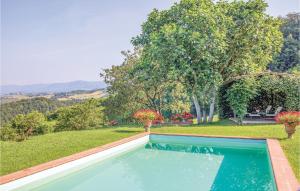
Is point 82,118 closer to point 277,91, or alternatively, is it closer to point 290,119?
point 277,91

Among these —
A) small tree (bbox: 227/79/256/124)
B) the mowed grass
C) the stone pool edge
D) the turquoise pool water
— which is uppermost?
small tree (bbox: 227/79/256/124)

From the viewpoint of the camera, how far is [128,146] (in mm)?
10578

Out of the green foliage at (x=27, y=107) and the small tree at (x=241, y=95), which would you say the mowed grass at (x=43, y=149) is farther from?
the green foliage at (x=27, y=107)

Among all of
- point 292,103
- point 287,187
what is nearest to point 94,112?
point 292,103

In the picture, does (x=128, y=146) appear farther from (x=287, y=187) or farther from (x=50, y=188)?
(x=287, y=187)

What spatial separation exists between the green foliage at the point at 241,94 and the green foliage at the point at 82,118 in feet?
31.1

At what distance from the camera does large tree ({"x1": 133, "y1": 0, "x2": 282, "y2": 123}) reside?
603 inches

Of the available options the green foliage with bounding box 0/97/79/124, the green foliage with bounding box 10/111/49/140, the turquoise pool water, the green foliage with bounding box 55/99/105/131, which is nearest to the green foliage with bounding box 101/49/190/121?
the green foliage with bounding box 55/99/105/131

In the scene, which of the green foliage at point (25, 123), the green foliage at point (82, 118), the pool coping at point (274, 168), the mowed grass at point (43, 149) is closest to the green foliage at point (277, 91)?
the pool coping at point (274, 168)

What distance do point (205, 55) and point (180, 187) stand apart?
10172 mm

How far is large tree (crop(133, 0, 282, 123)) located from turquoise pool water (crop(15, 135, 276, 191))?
586 cm

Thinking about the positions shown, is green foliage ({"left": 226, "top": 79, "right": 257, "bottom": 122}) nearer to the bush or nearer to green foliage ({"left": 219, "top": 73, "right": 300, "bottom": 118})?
green foliage ({"left": 219, "top": 73, "right": 300, "bottom": 118})

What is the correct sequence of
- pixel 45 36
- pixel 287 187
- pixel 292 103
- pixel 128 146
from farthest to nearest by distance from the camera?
pixel 45 36 < pixel 292 103 < pixel 128 146 < pixel 287 187

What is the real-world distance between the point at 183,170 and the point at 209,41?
9.28m
